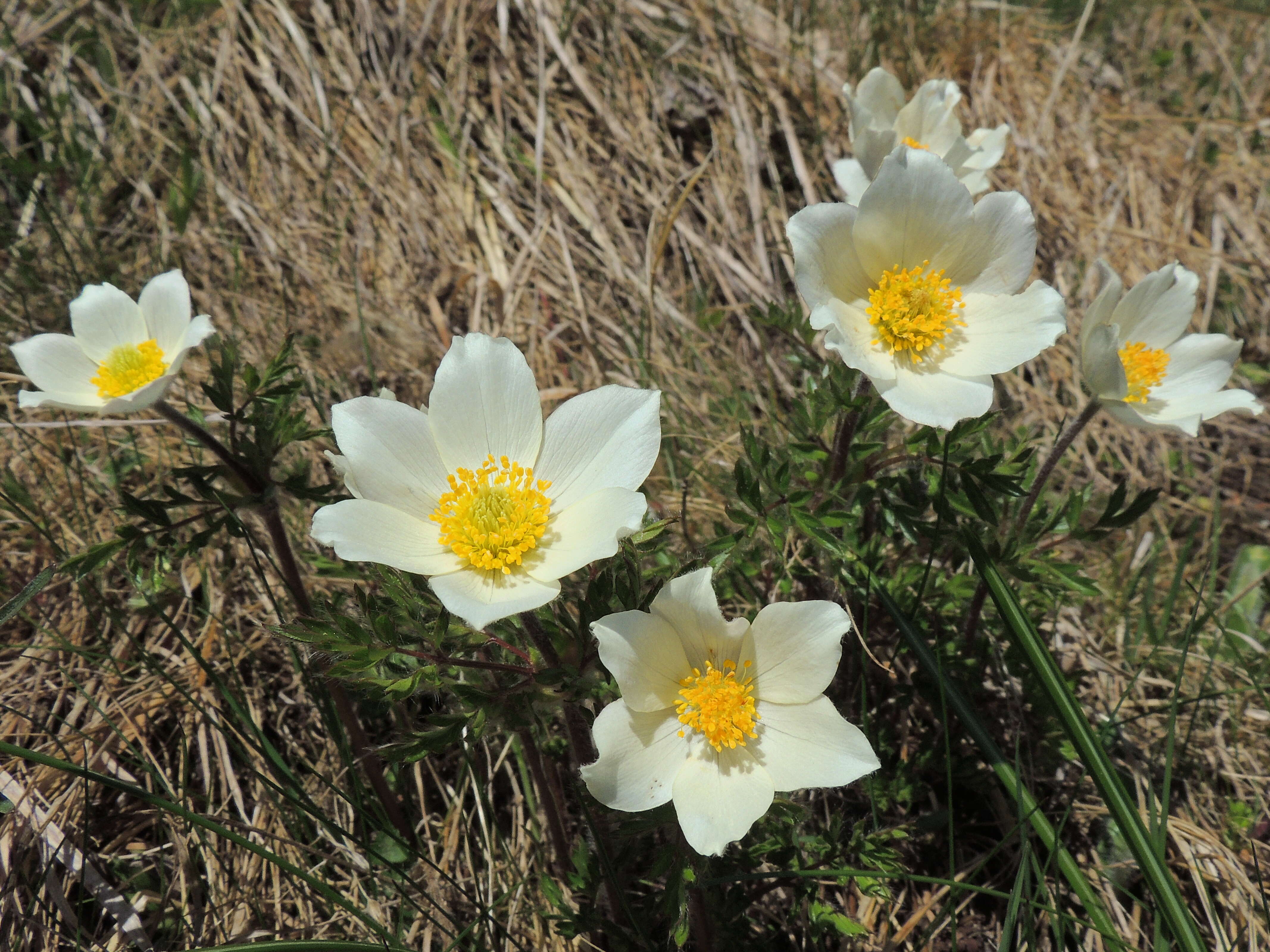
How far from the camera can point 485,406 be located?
6.39ft

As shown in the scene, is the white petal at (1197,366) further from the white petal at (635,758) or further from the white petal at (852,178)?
the white petal at (635,758)

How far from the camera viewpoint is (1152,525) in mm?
3494

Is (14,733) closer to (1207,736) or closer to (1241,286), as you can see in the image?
(1207,736)

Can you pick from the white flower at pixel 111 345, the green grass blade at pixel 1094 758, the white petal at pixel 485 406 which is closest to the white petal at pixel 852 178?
the green grass blade at pixel 1094 758

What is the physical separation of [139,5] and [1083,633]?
4672mm

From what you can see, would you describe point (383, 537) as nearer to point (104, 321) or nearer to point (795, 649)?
point (795, 649)

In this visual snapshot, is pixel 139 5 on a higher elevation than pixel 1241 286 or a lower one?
higher

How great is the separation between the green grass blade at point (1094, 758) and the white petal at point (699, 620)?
562mm

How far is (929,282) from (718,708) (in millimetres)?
1108

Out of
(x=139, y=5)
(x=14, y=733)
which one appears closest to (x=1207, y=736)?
(x=14, y=733)

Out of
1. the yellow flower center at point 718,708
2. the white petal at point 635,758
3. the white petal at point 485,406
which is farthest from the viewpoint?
the white petal at point 485,406

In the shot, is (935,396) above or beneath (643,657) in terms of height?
above

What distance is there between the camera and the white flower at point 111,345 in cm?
225

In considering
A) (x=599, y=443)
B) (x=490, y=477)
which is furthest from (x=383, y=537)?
(x=599, y=443)
